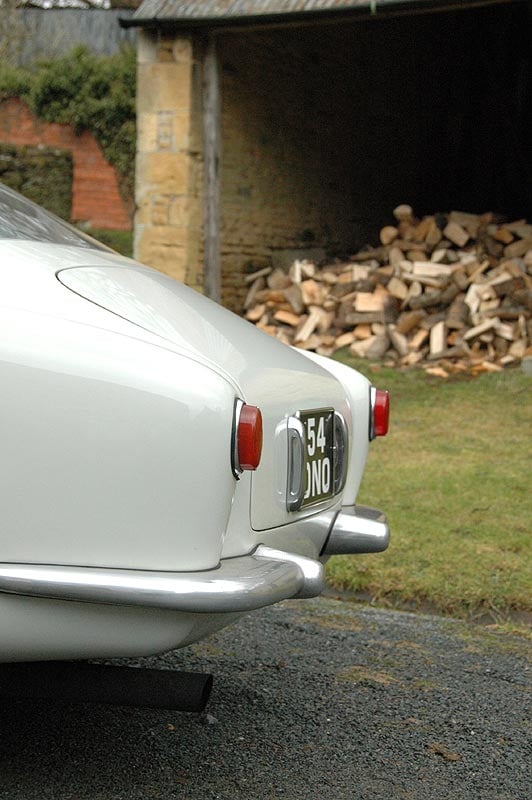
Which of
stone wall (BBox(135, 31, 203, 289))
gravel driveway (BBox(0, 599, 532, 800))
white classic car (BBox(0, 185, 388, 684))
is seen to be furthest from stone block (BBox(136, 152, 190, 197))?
white classic car (BBox(0, 185, 388, 684))

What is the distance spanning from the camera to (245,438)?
2.15 metres

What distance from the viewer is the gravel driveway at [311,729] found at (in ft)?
8.22

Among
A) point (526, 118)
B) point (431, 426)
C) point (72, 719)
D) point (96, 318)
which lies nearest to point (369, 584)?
point (72, 719)

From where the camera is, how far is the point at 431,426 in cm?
741

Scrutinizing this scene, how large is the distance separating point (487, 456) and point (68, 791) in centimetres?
444

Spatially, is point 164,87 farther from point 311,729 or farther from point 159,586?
point 159,586

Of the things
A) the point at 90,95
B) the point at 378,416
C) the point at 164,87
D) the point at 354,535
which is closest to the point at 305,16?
the point at 164,87

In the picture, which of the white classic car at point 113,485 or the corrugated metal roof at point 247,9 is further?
the corrugated metal roof at point 247,9

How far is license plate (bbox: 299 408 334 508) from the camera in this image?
2625 mm

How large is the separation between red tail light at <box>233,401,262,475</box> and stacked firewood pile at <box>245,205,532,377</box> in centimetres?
699

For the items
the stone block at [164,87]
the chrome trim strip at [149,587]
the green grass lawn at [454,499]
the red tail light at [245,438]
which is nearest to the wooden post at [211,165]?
the stone block at [164,87]

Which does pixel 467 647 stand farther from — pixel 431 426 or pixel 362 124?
pixel 362 124

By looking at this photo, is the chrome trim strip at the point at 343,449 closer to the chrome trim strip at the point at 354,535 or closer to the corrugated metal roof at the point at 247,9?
the chrome trim strip at the point at 354,535

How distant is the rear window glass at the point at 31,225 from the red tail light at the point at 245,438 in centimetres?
82
